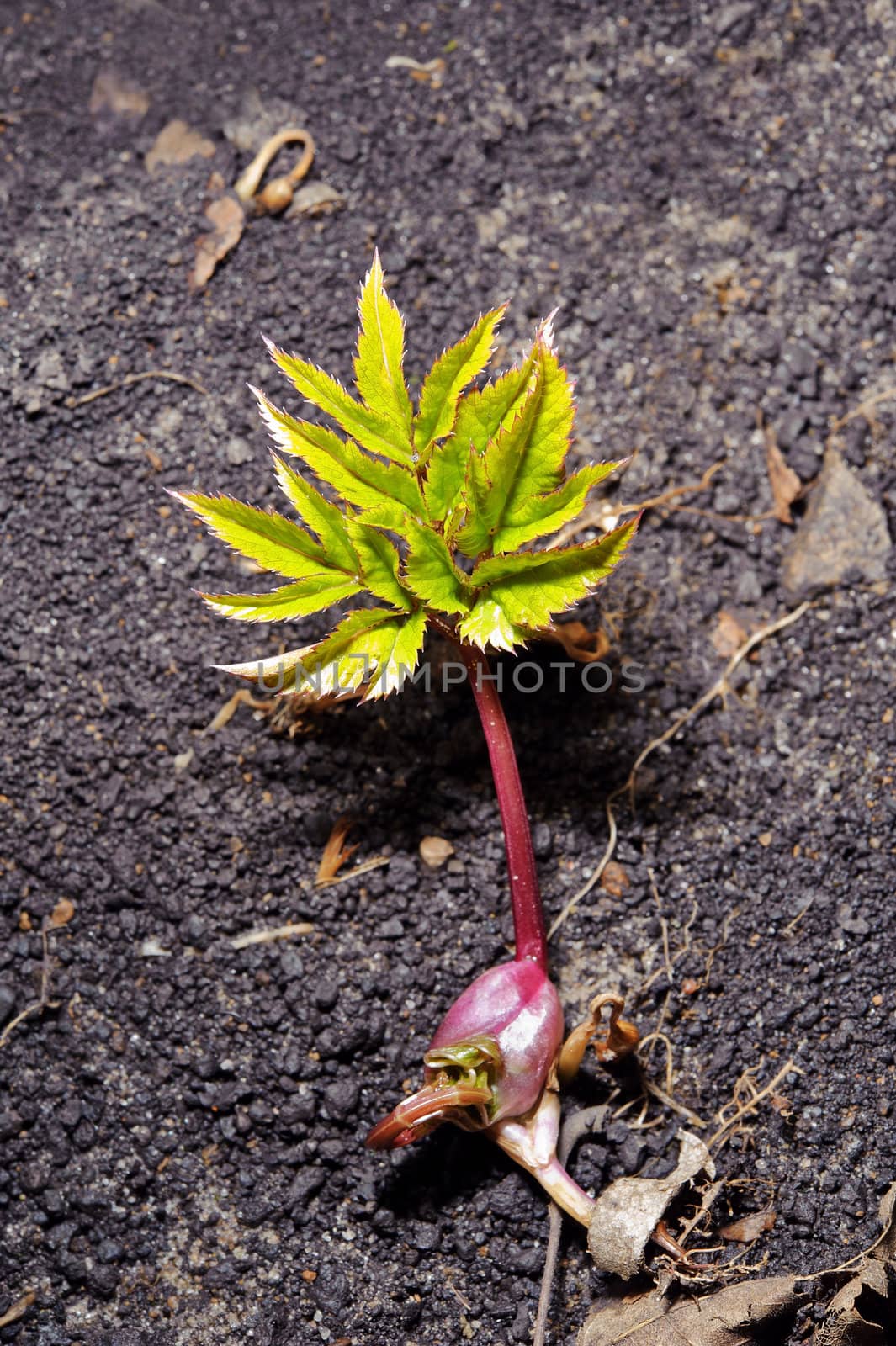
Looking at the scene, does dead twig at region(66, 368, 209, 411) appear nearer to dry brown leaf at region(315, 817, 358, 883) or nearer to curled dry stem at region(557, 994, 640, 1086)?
dry brown leaf at region(315, 817, 358, 883)

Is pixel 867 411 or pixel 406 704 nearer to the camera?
pixel 406 704

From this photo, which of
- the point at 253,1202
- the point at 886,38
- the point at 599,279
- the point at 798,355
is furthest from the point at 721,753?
the point at 886,38

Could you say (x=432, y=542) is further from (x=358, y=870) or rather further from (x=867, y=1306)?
(x=867, y=1306)

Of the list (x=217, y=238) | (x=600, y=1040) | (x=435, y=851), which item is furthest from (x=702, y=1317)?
(x=217, y=238)

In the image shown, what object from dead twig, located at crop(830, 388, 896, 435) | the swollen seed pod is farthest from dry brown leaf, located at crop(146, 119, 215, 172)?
the swollen seed pod

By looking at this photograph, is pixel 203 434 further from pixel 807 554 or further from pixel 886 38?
pixel 886 38

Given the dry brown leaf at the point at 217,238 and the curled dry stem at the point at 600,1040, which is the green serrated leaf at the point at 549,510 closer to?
the curled dry stem at the point at 600,1040
